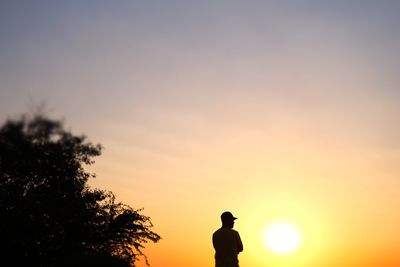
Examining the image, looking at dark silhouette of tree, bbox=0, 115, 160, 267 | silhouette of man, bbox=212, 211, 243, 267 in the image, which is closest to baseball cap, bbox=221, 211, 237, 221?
silhouette of man, bbox=212, 211, 243, 267

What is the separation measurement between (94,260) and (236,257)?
23.4 m

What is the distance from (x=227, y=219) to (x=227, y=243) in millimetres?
500

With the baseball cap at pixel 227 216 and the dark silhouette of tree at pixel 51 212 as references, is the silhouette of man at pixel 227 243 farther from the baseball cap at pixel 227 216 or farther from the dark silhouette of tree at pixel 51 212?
the dark silhouette of tree at pixel 51 212

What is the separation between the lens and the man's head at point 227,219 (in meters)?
10.7

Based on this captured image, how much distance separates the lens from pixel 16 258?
103 feet

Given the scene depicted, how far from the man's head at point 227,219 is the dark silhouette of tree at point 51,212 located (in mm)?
22459

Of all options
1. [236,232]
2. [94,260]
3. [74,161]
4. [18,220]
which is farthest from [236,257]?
[74,161]

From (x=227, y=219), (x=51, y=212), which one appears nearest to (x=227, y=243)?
(x=227, y=219)

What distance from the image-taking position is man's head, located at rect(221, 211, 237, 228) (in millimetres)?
10695

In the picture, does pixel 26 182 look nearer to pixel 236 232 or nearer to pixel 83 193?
pixel 83 193

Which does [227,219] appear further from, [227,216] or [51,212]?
[51,212]

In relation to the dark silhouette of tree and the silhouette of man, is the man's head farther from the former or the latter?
the dark silhouette of tree

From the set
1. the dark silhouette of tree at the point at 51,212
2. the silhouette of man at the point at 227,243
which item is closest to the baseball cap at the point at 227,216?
the silhouette of man at the point at 227,243

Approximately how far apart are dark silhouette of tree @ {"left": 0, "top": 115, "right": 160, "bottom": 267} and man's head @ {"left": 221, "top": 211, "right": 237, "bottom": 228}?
22459 millimetres
